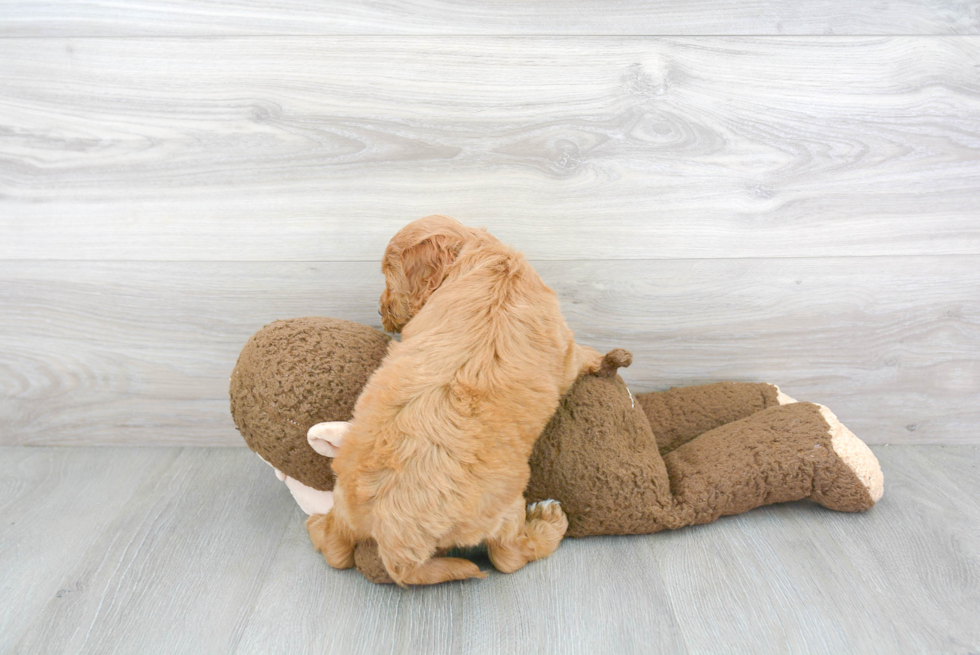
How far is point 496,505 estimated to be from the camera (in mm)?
966

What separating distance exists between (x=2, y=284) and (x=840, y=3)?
1.79 m

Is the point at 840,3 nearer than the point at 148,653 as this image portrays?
No

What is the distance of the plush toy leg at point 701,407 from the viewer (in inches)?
52.3

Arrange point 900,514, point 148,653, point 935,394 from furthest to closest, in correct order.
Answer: point 935,394 → point 900,514 → point 148,653

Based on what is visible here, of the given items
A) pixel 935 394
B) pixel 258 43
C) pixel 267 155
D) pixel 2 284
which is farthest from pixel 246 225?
pixel 935 394

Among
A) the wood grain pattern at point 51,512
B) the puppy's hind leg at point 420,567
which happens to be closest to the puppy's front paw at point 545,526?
the puppy's hind leg at point 420,567

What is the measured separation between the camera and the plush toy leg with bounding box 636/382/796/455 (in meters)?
1.33

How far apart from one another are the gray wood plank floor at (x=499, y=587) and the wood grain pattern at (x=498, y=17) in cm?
91

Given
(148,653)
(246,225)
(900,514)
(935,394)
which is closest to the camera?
(148,653)

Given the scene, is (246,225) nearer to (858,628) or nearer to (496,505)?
(496,505)

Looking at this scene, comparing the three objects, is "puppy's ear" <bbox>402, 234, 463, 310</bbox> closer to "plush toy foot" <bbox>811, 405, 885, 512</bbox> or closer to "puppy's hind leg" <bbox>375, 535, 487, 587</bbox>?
"puppy's hind leg" <bbox>375, 535, 487, 587</bbox>

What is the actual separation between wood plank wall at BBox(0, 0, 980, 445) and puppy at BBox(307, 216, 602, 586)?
12.2 inches

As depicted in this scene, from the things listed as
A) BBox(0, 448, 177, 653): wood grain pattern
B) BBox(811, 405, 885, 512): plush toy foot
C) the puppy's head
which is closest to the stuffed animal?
BBox(811, 405, 885, 512): plush toy foot

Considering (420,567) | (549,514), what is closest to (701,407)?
(549,514)
